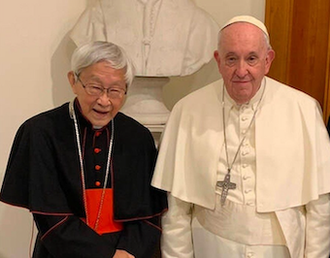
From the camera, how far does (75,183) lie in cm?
179

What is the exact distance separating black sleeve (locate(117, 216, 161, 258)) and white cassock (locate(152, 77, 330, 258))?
9 cm

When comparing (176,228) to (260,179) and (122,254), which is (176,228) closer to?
(122,254)

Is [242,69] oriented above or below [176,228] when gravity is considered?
above

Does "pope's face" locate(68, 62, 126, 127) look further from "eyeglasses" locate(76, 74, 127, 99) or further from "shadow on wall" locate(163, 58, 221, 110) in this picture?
"shadow on wall" locate(163, 58, 221, 110)

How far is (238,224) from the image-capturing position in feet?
6.14

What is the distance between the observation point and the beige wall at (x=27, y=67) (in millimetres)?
2684

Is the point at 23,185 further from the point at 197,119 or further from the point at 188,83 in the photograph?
the point at 188,83

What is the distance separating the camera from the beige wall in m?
2.68

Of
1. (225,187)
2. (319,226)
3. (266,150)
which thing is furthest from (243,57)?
(319,226)

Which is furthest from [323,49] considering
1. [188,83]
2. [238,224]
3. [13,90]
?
[13,90]

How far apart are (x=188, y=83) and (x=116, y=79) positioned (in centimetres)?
144

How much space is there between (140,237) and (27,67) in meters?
1.27

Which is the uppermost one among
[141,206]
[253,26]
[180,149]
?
[253,26]

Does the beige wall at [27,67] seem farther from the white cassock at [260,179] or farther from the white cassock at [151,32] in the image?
the white cassock at [260,179]
